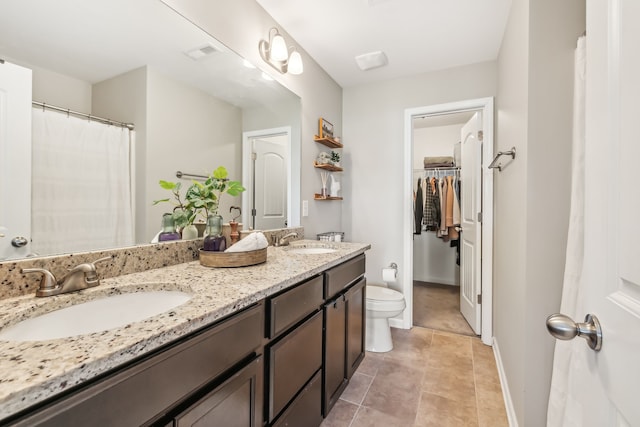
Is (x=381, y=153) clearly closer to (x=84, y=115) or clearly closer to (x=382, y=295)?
(x=382, y=295)

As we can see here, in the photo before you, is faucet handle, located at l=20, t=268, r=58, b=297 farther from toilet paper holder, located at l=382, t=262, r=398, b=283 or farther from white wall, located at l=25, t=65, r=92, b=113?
toilet paper holder, located at l=382, t=262, r=398, b=283

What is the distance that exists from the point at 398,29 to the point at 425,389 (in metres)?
2.41

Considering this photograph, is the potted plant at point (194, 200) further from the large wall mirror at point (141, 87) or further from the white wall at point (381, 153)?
the white wall at point (381, 153)

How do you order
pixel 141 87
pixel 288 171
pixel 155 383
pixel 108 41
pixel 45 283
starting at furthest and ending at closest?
1. pixel 288 171
2. pixel 141 87
3. pixel 108 41
4. pixel 45 283
5. pixel 155 383

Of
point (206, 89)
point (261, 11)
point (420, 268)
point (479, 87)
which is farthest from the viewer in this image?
point (420, 268)

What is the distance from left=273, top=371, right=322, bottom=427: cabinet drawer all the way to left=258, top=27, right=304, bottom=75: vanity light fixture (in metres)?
1.86

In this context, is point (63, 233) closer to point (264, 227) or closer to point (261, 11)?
point (264, 227)

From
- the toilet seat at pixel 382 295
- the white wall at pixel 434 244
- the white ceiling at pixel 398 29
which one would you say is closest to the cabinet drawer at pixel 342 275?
the toilet seat at pixel 382 295

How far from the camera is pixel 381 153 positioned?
2.74m

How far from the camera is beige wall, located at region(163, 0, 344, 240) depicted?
1454 millimetres

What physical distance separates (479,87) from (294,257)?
7.12 ft

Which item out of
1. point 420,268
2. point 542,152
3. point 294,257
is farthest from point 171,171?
point 420,268

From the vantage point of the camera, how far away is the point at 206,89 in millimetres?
1481

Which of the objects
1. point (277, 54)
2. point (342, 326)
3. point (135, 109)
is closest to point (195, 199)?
point (135, 109)
